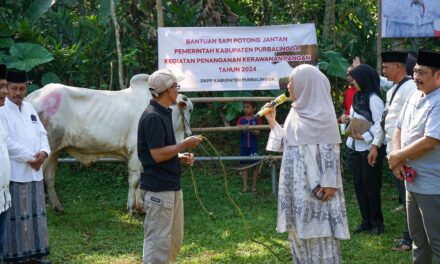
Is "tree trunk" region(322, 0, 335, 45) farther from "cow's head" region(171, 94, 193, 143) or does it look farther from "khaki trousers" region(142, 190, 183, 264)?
"khaki trousers" region(142, 190, 183, 264)

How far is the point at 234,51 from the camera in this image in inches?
356

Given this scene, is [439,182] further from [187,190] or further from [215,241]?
[187,190]

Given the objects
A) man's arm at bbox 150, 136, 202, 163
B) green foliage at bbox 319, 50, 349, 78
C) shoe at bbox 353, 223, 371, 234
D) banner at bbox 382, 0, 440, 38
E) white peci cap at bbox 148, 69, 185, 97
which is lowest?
shoe at bbox 353, 223, 371, 234

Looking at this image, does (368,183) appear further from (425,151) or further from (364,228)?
(425,151)

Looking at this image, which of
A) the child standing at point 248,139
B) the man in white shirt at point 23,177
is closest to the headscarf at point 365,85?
the child standing at point 248,139

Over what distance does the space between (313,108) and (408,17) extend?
4.76 metres

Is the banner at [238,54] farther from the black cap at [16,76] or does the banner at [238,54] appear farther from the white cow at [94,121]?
the black cap at [16,76]

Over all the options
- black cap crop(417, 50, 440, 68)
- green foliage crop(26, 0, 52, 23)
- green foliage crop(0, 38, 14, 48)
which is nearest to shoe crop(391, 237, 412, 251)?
black cap crop(417, 50, 440, 68)

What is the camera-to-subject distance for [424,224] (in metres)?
4.44

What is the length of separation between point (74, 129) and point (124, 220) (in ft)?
3.92

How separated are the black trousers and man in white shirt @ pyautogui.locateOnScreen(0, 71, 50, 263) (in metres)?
3.02

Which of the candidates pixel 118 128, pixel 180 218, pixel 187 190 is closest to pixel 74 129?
pixel 118 128

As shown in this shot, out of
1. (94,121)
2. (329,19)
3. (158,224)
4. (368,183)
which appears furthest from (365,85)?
(329,19)

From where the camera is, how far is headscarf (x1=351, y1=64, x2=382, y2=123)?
6605 mm
